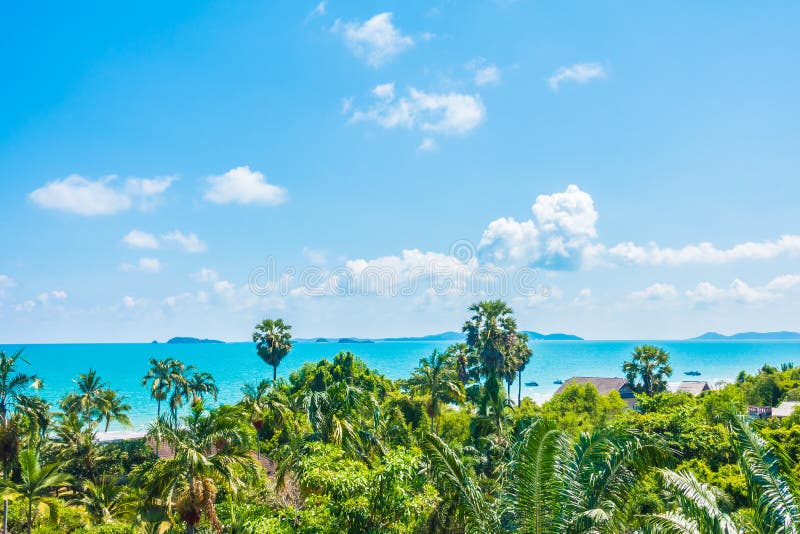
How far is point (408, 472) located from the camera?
12469 millimetres

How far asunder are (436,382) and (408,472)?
23.8m

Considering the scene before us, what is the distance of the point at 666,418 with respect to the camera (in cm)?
2422

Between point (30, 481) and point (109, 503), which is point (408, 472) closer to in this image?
point (30, 481)

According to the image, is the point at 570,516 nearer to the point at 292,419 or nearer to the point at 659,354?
→ the point at 292,419

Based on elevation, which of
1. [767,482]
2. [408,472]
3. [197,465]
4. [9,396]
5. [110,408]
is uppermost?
[767,482]

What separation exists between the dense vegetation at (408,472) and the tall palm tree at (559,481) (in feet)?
0.10

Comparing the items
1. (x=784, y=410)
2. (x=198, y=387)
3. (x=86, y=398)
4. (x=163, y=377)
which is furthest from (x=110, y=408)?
(x=784, y=410)

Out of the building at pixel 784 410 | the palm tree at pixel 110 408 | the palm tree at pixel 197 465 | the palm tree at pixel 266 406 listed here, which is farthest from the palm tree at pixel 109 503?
the building at pixel 784 410

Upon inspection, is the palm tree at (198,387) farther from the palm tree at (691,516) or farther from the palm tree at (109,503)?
the palm tree at (691,516)

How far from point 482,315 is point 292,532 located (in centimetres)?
3060

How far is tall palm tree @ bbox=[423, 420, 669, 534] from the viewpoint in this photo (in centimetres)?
1022

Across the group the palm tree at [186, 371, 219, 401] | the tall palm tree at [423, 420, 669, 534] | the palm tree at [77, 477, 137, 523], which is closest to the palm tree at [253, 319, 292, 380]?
the palm tree at [186, 371, 219, 401]

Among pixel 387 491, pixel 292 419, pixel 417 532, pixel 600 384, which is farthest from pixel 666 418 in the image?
pixel 600 384

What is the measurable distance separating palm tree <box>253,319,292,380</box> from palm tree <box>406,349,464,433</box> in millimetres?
20280
